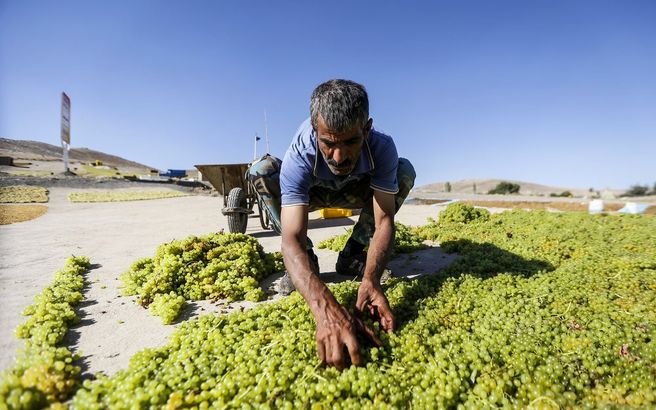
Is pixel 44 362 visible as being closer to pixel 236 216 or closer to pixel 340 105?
pixel 340 105

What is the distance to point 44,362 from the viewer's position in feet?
6.33

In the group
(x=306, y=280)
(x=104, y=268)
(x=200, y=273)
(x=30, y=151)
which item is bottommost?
(x=104, y=268)

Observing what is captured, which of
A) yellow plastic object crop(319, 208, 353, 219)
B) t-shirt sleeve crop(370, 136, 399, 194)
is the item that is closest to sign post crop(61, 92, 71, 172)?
yellow plastic object crop(319, 208, 353, 219)

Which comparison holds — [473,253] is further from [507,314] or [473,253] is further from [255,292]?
[255,292]

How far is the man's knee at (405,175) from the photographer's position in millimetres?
3818

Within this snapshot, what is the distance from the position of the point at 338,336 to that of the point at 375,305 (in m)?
0.51

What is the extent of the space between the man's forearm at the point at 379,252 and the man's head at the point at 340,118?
2.37ft

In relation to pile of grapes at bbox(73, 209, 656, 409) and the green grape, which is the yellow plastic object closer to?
the green grape

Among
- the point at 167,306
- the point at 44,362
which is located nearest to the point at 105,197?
the point at 167,306

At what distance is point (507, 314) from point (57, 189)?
2458 centimetres

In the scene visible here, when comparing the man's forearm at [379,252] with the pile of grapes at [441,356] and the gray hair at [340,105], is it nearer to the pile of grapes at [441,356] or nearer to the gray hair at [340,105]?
the pile of grapes at [441,356]

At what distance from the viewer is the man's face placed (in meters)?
2.36

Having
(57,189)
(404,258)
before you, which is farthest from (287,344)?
(57,189)

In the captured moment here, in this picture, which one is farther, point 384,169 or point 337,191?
point 337,191
